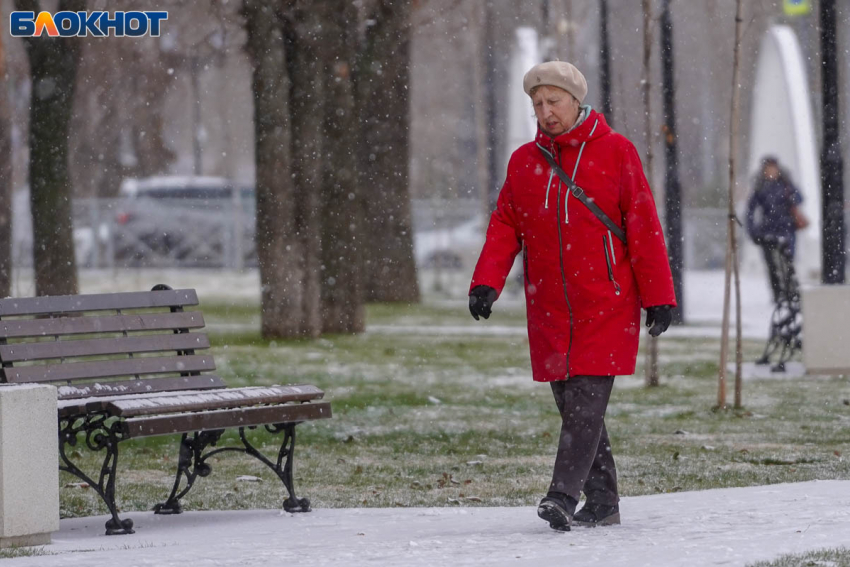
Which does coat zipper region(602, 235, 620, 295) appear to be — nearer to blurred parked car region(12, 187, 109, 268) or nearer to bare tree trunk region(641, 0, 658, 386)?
bare tree trunk region(641, 0, 658, 386)

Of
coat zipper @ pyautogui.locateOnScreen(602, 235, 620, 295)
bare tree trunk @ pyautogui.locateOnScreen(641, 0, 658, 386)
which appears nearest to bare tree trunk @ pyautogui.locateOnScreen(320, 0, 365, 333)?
bare tree trunk @ pyautogui.locateOnScreen(641, 0, 658, 386)

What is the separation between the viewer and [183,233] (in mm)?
33500

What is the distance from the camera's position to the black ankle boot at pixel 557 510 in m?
5.88

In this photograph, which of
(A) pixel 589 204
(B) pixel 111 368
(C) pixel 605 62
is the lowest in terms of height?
(B) pixel 111 368

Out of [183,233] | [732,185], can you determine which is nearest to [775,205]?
[732,185]

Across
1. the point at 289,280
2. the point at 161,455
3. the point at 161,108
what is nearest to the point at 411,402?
the point at 161,455

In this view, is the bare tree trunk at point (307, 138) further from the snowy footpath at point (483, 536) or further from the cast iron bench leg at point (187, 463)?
the snowy footpath at point (483, 536)

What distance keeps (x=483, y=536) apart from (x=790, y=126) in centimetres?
2501

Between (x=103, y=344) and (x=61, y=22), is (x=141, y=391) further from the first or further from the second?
(x=61, y=22)

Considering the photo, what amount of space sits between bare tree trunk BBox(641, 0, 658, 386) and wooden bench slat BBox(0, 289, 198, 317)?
481 cm

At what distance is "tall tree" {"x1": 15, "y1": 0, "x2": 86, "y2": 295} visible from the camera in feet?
57.0

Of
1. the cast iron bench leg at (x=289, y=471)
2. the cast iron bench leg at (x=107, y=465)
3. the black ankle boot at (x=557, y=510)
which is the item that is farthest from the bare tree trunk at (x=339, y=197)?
the black ankle boot at (x=557, y=510)

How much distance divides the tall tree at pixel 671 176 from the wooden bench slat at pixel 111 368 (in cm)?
1022

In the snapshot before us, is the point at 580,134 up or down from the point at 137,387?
up
